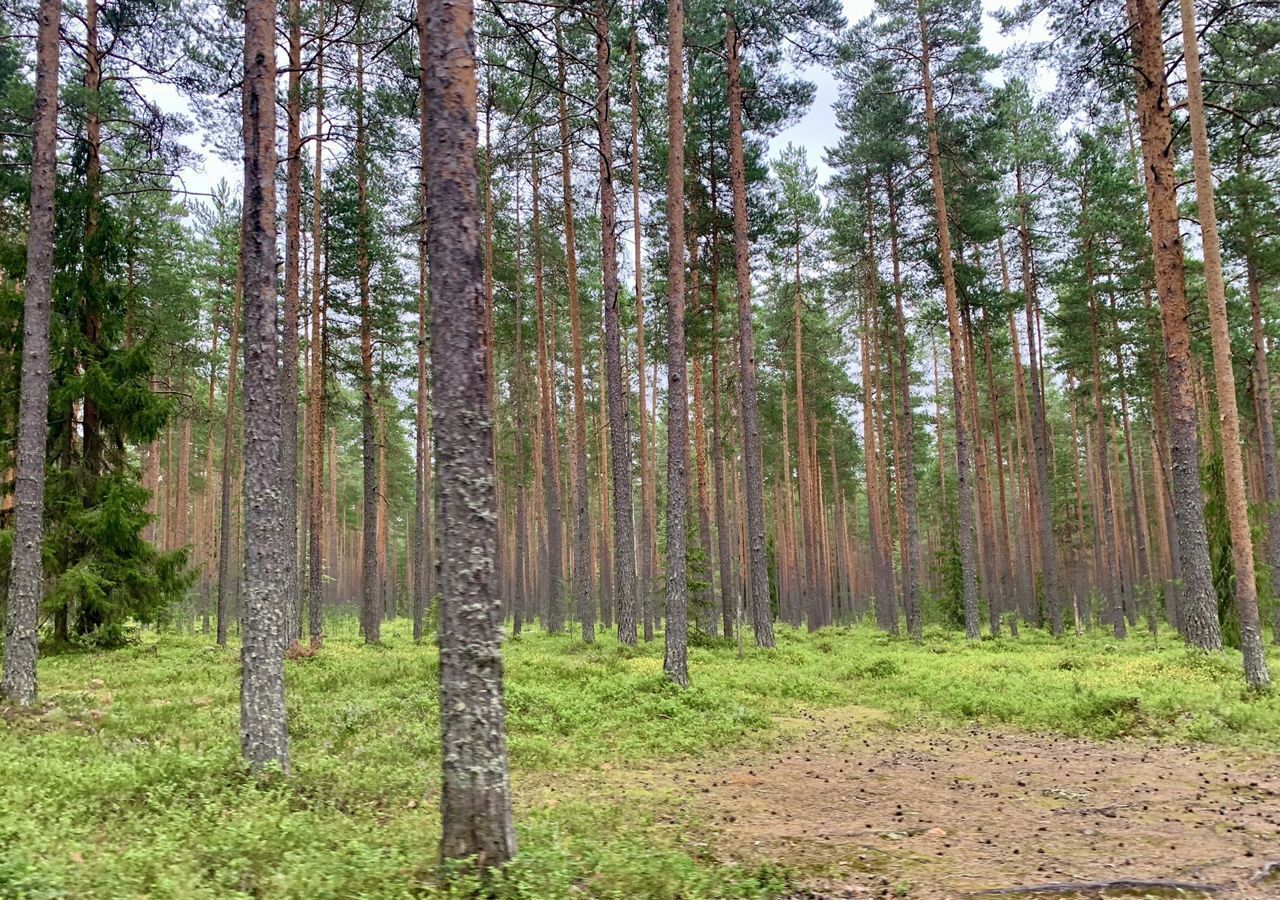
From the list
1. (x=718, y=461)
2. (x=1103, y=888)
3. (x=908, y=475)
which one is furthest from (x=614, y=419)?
(x=1103, y=888)

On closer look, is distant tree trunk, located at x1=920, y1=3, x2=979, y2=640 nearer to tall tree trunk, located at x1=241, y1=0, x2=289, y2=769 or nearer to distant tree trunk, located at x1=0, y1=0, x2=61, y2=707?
tall tree trunk, located at x1=241, y1=0, x2=289, y2=769

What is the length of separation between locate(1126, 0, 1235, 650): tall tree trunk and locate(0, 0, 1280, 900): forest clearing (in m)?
0.08

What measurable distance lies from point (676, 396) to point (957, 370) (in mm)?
11342

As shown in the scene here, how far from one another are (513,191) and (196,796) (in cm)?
2445

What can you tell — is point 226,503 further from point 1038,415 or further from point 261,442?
point 1038,415

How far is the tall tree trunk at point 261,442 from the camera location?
6.92 meters

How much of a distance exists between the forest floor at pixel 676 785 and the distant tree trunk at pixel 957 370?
6.46 metres

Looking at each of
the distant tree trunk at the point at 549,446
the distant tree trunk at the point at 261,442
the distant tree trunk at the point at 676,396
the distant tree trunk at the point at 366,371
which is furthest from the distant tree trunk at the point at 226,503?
the distant tree trunk at the point at 261,442

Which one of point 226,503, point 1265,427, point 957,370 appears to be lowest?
point 226,503

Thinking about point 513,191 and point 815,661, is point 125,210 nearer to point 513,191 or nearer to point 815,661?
point 513,191

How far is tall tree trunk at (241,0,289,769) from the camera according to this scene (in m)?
6.92

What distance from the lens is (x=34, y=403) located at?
9.95 meters

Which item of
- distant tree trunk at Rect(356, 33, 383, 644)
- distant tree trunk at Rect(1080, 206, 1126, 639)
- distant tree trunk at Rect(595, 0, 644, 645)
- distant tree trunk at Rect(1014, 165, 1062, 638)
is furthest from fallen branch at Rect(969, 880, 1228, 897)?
distant tree trunk at Rect(1080, 206, 1126, 639)

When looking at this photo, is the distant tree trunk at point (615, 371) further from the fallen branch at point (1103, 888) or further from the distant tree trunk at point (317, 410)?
the fallen branch at point (1103, 888)
